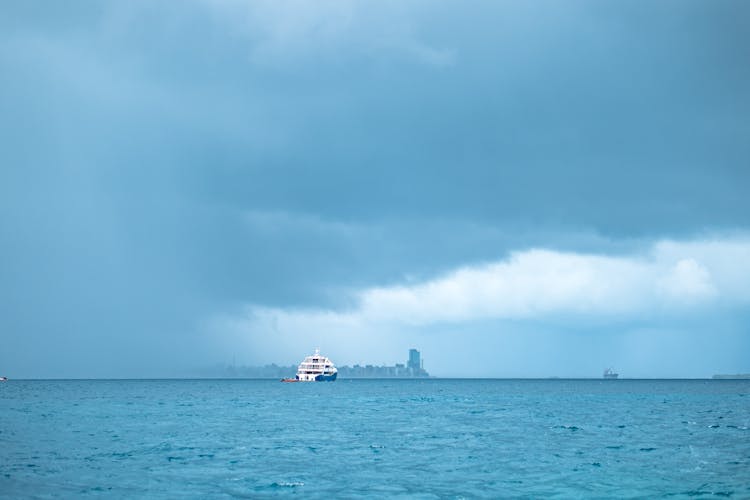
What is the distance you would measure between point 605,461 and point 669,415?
175 feet

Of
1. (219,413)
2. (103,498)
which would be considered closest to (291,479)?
(103,498)

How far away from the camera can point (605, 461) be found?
4459cm

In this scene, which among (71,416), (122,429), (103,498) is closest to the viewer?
(103,498)

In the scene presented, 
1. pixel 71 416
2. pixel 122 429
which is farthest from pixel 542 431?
pixel 71 416

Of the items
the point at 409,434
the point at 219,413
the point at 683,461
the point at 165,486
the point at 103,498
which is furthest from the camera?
the point at 219,413

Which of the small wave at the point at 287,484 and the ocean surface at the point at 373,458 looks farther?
the small wave at the point at 287,484

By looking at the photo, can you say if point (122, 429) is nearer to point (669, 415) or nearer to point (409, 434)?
point (409, 434)

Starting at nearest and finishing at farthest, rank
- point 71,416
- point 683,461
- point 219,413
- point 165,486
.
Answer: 1. point 165,486
2. point 683,461
3. point 71,416
4. point 219,413

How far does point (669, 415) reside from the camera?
9150 centimetres

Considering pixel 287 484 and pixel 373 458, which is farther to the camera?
pixel 373 458

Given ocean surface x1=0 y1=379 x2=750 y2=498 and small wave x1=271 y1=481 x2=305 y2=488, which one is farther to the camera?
small wave x1=271 y1=481 x2=305 y2=488

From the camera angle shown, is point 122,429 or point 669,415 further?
point 669,415

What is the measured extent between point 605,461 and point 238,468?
2303cm

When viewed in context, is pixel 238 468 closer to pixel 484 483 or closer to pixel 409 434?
pixel 484 483
